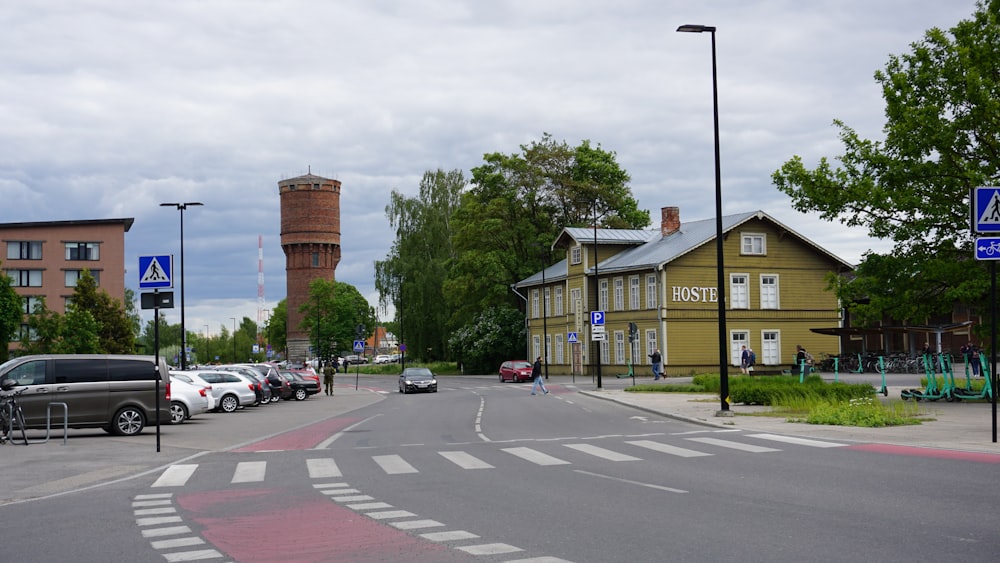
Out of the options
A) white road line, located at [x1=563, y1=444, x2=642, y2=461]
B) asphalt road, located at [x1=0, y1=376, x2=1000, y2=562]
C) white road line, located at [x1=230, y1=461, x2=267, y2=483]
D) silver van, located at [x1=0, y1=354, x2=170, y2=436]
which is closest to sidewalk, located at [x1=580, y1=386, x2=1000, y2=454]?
asphalt road, located at [x1=0, y1=376, x2=1000, y2=562]

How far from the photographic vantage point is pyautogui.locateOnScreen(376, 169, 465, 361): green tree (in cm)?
8556

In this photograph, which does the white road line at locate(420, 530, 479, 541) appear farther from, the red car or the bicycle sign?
the red car

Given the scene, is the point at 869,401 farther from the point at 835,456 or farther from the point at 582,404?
the point at 582,404

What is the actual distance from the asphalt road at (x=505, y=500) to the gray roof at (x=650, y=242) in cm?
4174

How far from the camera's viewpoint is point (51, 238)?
94.5 m

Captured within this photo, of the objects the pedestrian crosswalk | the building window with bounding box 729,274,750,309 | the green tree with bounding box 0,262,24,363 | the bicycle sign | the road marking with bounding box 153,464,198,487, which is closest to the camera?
the road marking with bounding box 153,464,198,487

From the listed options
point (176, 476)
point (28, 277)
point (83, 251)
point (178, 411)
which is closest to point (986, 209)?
point (176, 476)

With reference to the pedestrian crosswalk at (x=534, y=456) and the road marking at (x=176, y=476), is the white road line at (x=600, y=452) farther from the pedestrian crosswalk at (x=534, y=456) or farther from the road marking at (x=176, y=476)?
the road marking at (x=176, y=476)

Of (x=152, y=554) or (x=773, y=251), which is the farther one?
(x=773, y=251)

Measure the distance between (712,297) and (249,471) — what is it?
50177mm

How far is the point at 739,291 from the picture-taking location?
63.0 meters

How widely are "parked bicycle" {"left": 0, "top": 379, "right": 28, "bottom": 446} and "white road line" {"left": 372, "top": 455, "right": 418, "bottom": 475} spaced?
29.2ft

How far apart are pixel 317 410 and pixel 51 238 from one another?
6766 centimetres

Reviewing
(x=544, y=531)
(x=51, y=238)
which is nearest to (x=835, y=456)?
(x=544, y=531)
